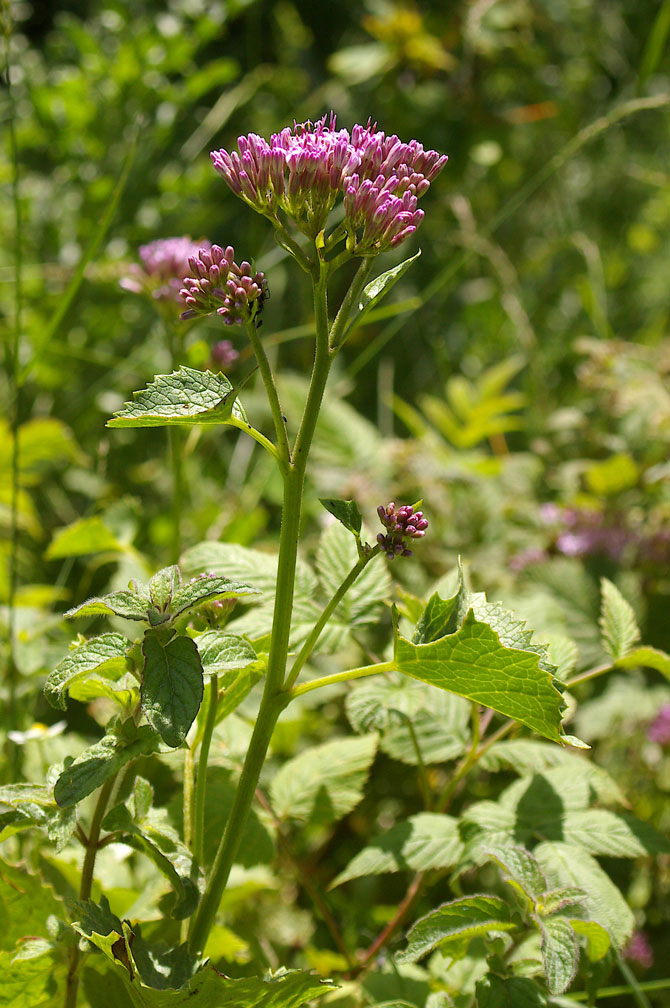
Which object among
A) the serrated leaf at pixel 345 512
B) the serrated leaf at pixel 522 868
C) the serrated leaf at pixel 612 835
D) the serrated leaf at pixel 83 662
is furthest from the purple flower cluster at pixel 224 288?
the serrated leaf at pixel 612 835

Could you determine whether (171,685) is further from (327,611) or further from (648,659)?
(648,659)

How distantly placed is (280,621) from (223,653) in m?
0.05

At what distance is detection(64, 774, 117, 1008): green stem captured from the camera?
0.73 m

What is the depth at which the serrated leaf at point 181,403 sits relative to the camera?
2.01ft

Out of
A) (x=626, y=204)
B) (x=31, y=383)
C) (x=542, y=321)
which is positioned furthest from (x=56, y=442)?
(x=626, y=204)

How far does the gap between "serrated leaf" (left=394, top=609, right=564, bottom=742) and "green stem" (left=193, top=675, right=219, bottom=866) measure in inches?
7.1

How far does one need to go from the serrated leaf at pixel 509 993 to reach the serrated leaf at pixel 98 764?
35cm

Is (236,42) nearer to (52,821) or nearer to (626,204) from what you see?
(626,204)

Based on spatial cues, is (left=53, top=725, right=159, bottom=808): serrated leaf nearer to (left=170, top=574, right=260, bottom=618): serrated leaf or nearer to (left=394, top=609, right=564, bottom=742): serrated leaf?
(left=170, top=574, right=260, bottom=618): serrated leaf

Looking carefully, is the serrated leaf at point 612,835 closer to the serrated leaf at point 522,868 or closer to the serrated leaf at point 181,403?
the serrated leaf at point 522,868

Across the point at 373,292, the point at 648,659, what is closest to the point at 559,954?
the point at 648,659

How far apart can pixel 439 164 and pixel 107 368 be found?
64.8 inches

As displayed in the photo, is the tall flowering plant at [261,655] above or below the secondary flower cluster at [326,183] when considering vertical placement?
below

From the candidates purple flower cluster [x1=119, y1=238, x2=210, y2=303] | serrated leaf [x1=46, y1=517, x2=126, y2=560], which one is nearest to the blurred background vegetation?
serrated leaf [x1=46, y1=517, x2=126, y2=560]
